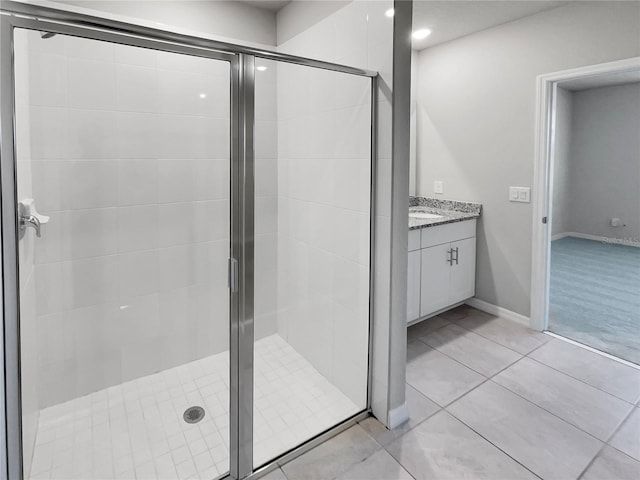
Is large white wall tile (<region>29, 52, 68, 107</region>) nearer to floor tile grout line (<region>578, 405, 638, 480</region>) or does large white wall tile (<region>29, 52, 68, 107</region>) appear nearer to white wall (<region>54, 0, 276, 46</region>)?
white wall (<region>54, 0, 276, 46</region>)

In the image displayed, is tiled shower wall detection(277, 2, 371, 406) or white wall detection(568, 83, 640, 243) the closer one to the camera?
tiled shower wall detection(277, 2, 371, 406)

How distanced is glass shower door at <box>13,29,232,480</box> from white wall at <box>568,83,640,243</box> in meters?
6.46

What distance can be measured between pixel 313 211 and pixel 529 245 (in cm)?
190

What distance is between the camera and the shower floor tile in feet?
5.36

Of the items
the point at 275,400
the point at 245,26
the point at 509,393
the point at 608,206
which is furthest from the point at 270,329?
the point at 608,206

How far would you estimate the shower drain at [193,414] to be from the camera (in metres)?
1.87

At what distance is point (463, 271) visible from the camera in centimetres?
322

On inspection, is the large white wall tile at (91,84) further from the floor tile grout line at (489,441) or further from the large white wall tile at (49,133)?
the floor tile grout line at (489,441)

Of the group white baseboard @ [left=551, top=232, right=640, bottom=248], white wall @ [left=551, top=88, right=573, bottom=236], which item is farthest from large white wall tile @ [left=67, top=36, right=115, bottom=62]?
white baseboard @ [left=551, top=232, right=640, bottom=248]

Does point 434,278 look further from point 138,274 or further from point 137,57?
point 137,57

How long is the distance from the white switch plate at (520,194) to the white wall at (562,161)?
3670mm

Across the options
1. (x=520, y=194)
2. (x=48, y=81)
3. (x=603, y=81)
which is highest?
(x=603, y=81)

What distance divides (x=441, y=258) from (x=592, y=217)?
4.85m

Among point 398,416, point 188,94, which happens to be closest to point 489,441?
point 398,416
